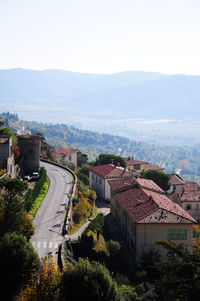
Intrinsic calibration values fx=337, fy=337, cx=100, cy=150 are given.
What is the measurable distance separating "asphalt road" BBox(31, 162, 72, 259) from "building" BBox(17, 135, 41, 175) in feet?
15.0

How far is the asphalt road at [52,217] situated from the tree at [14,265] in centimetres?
652

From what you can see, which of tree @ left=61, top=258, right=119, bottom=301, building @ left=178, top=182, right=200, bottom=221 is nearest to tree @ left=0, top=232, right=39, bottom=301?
tree @ left=61, top=258, right=119, bottom=301

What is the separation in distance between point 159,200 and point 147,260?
33.1 feet

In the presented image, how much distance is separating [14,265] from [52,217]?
1791cm

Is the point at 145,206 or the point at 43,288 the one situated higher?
the point at 43,288

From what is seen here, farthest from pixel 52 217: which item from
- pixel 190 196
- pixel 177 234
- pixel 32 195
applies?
pixel 190 196

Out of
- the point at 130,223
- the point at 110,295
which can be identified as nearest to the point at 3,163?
the point at 130,223

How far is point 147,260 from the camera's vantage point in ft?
124

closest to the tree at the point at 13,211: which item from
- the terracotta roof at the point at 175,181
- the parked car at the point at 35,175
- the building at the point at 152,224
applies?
the building at the point at 152,224

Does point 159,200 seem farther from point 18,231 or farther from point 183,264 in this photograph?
point 183,264

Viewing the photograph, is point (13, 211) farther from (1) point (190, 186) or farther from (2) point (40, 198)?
(1) point (190, 186)

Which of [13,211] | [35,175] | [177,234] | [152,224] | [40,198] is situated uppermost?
[13,211]

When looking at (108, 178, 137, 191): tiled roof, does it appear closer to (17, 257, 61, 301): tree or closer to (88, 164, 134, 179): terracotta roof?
(88, 164, 134, 179): terracotta roof

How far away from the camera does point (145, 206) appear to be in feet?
139
